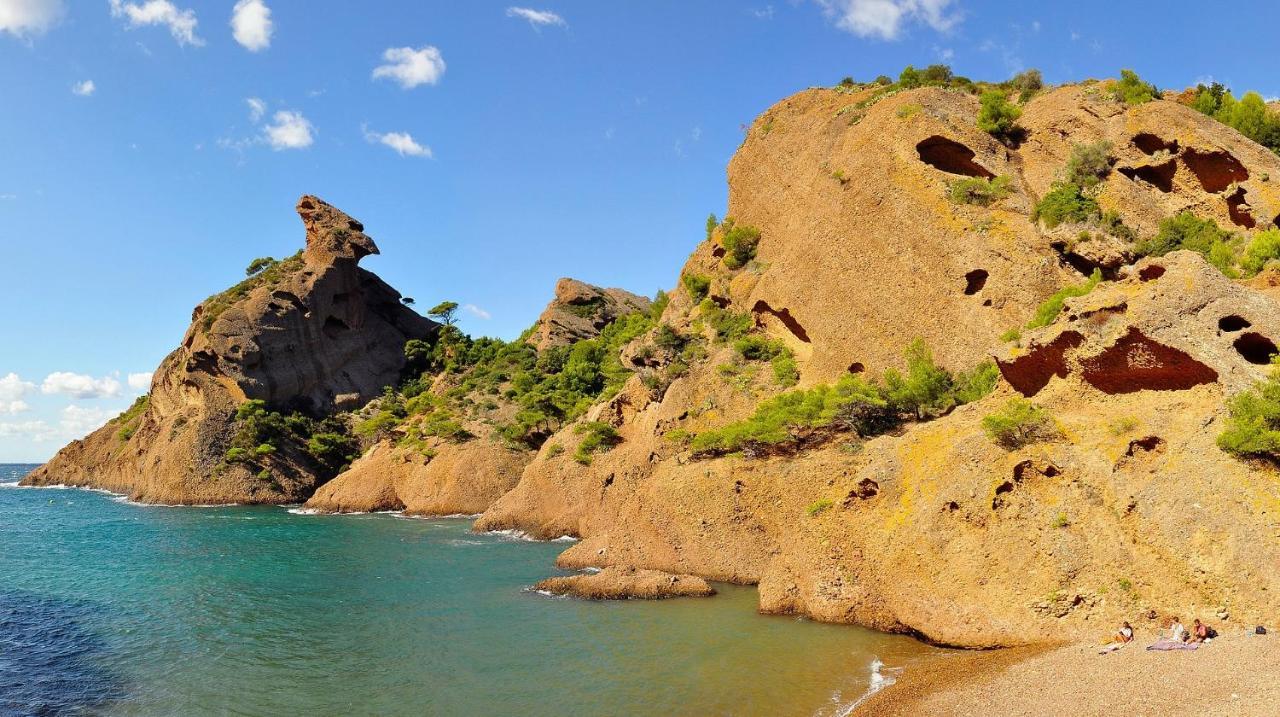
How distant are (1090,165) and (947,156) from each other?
5624 mm

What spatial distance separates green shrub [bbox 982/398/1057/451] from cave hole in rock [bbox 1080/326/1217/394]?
1800 mm

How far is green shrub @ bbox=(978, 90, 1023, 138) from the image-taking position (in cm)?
3294

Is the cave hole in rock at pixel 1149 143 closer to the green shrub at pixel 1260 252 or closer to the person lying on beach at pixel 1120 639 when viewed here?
the green shrub at pixel 1260 252

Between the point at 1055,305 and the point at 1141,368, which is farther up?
the point at 1055,305

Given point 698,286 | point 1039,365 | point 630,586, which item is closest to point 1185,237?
point 1039,365

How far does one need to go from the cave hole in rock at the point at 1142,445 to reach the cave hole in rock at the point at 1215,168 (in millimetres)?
18479

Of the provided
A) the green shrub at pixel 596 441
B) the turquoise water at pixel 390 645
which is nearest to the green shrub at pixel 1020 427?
the turquoise water at pixel 390 645

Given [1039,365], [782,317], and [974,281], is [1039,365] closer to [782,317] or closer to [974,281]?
[974,281]

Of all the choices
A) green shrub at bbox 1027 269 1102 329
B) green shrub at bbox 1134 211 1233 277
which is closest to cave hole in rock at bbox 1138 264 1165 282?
green shrub at bbox 1027 269 1102 329

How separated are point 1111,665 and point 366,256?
258 ft

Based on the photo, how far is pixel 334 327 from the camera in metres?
76.2

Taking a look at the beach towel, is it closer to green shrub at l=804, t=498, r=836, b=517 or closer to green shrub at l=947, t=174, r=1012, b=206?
green shrub at l=804, t=498, r=836, b=517

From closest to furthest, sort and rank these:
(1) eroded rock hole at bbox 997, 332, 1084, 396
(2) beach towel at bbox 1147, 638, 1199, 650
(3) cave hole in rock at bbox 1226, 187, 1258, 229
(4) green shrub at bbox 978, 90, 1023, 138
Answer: (2) beach towel at bbox 1147, 638, 1199, 650
(1) eroded rock hole at bbox 997, 332, 1084, 396
(3) cave hole in rock at bbox 1226, 187, 1258, 229
(4) green shrub at bbox 978, 90, 1023, 138

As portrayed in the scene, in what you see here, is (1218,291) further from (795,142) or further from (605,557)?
(795,142)
